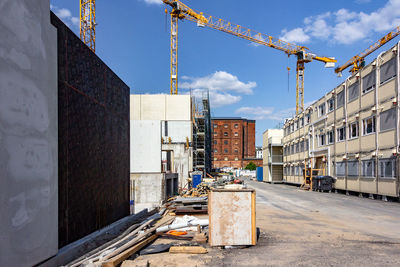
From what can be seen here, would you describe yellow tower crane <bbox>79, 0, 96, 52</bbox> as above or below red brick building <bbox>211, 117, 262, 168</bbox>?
above

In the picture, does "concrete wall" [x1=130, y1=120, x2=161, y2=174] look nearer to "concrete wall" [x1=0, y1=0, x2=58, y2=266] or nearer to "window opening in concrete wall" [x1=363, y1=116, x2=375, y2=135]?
"concrete wall" [x1=0, y1=0, x2=58, y2=266]

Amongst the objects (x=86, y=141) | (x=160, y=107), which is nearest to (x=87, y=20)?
(x=160, y=107)

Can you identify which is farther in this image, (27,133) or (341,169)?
(341,169)

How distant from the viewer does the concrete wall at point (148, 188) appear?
1867 cm

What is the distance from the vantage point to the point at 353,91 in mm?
27688

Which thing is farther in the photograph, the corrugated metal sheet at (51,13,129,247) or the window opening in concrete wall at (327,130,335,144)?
the window opening in concrete wall at (327,130,335,144)

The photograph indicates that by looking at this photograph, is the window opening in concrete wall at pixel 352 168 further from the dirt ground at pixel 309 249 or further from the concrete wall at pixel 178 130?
the concrete wall at pixel 178 130

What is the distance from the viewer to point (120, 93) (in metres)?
11.6

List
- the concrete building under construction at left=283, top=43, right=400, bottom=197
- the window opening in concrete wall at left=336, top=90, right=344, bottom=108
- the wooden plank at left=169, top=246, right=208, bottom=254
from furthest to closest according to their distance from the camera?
the window opening in concrete wall at left=336, top=90, right=344, bottom=108
the concrete building under construction at left=283, top=43, right=400, bottom=197
the wooden plank at left=169, top=246, right=208, bottom=254

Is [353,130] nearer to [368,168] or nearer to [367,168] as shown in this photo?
[367,168]

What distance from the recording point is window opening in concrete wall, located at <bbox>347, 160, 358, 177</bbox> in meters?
26.8

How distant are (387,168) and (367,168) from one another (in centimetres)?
307

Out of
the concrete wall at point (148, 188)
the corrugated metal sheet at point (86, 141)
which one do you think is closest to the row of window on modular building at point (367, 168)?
the concrete wall at point (148, 188)

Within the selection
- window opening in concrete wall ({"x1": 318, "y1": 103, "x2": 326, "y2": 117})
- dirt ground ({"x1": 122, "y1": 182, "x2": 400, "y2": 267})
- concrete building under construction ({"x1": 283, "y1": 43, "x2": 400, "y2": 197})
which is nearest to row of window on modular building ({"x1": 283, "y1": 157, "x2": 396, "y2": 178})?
concrete building under construction ({"x1": 283, "y1": 43, "x2": 400, "y2": 197})
